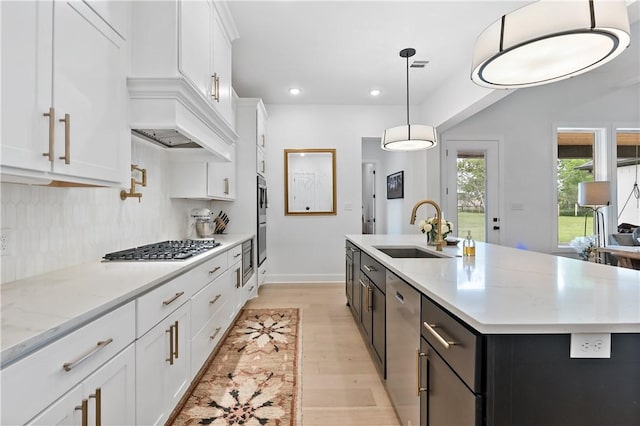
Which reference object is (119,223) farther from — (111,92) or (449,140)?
(449,140)

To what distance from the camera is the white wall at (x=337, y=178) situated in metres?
4.87

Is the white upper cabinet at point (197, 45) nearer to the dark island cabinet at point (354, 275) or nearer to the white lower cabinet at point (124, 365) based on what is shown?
the white lower cabinet at point (124, 365)

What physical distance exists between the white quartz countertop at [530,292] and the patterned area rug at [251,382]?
107 cm

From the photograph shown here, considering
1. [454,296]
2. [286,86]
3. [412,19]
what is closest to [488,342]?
[454,296]

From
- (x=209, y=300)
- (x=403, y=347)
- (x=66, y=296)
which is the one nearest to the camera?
(x=66, y=296)

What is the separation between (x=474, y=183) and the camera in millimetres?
5047

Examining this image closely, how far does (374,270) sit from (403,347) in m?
0.70

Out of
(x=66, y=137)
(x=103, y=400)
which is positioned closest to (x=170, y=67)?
(x=66, y=137)

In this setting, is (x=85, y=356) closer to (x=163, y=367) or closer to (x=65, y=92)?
(x=163, y=367)

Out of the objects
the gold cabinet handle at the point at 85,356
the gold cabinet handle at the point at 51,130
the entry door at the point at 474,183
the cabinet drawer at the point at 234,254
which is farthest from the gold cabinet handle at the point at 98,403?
the entry door at the point at 474,183

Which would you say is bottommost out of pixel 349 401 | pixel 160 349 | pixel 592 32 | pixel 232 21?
pixel 349 401

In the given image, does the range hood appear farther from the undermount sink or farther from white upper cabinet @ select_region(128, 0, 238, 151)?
the undermount sink

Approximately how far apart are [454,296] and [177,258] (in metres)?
1.48

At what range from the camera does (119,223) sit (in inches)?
81.5
